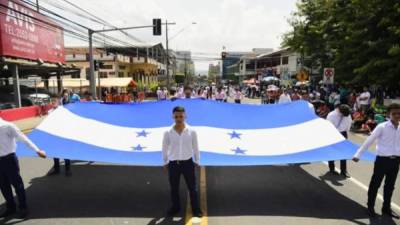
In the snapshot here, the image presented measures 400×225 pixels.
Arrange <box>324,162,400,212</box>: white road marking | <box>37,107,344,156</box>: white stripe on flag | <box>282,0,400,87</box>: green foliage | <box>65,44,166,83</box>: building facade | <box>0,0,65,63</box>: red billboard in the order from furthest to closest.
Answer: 1. <box>65,44,166,83</box>: building facade
2. <box>0,0,65,63</box>: red billboard
3. <box>282,0,400,87</box>: green foliage
4. <box>37,107,344,156</box>: white stripe on flag
5. <box>324,162,400,212</box>: white road marking

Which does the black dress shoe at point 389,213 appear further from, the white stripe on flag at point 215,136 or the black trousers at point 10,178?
the black trousers at point 10,178

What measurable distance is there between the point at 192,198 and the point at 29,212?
8.47ft

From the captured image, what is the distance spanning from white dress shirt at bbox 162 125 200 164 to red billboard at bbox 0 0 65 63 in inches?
695

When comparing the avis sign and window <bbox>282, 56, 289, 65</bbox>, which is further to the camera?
window <bbox>282, 56, 289, 65</bbox>

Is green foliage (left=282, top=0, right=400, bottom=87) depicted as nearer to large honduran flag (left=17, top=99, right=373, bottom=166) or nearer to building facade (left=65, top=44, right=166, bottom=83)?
large honduran flag (left=17, top=99, right=373, bottom=166)

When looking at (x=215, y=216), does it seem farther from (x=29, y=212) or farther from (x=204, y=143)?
(x=29, y=212)

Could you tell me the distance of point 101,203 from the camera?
22.9 ft

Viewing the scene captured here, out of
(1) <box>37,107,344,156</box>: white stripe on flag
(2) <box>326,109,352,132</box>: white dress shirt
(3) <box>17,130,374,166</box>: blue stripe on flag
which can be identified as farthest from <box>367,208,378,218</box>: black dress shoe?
(2) <box>326,109,352,132</box>: white dress shirt

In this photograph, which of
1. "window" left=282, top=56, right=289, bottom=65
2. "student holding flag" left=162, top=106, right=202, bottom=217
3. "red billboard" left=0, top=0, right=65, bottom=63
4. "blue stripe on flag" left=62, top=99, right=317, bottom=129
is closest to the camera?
"student holding flag" left=162, top=106, right=202, bottom=217

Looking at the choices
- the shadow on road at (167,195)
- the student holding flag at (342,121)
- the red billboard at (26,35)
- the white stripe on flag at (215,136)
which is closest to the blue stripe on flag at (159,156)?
the white stripe on flag at (215,136)

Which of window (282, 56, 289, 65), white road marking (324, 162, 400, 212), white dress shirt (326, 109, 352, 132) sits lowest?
white road marking (324, 162, 400, 212)

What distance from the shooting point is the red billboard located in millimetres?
24281

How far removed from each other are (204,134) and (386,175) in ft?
11.7

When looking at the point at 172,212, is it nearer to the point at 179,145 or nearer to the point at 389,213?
the point at 179,145
